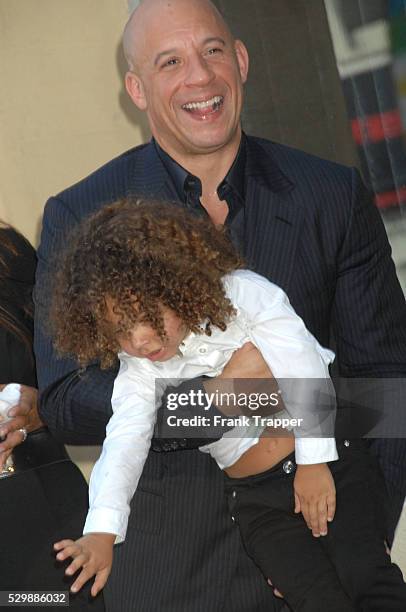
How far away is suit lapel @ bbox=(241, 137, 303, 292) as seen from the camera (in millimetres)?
2531

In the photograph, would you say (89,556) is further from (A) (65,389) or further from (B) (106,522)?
(A) (65,389)

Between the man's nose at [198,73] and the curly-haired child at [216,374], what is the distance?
513mm

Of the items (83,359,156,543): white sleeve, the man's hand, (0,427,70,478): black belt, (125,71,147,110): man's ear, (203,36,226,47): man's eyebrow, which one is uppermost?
(203,36,226,47): man's eyebrow

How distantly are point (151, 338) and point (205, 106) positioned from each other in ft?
2.84

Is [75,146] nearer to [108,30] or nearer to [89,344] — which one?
[108,30]

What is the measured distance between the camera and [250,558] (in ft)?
7.88

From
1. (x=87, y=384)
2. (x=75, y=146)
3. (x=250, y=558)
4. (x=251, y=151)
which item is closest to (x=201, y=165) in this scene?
(x=251, y=151)

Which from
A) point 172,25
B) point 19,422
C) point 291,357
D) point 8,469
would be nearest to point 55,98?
point 172,25

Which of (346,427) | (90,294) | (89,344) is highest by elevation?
(90,294)

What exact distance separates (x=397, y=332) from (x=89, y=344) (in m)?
0.88

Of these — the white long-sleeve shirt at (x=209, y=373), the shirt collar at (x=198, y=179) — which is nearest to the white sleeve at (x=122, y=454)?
the white long-sleeve shirt at (x=209, y=373)

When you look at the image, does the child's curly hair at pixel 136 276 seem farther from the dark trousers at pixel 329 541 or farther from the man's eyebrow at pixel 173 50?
the man's eyebrow at pixel 173 50

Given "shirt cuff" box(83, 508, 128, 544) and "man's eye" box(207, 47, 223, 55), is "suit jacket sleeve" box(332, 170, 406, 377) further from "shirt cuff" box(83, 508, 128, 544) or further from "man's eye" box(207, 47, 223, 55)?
"shirt cuff" box(83, 508, 128, 544)

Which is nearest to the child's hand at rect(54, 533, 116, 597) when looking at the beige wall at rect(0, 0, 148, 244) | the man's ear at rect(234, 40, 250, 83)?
the man's ear at rect(234, 40, 250, 83)
